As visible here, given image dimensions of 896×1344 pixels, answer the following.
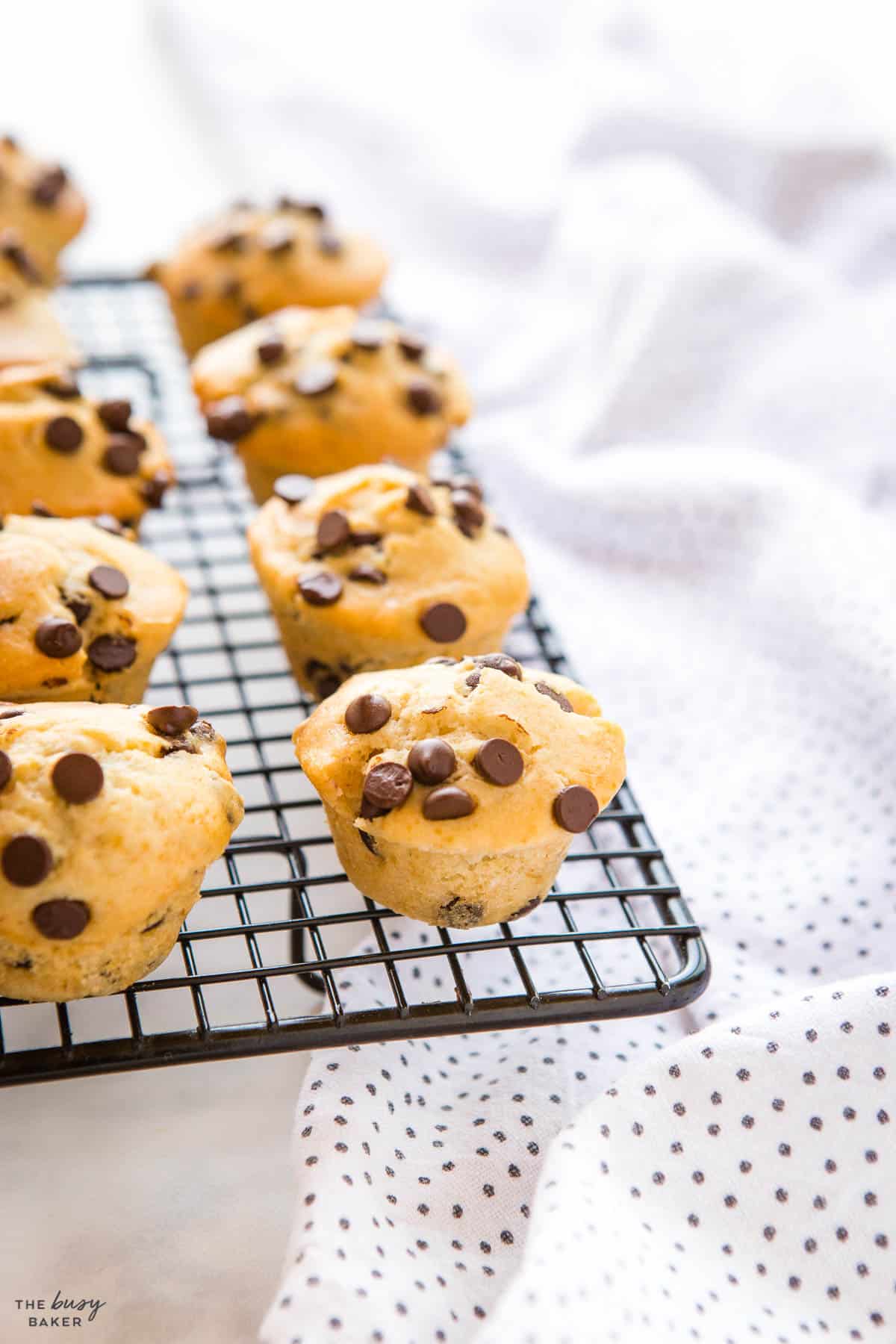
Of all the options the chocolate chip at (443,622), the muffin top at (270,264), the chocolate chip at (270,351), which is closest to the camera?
the chocolate chip at (443,622)

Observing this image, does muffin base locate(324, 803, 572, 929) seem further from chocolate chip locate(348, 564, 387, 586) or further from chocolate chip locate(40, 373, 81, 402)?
chocolate chip locate(40, 373, 81, 402)

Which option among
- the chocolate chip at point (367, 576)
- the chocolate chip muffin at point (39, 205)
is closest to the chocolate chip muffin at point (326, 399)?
the chocolate chip at point (367, 576)

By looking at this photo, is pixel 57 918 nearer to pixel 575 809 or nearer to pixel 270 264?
pixel 575 809

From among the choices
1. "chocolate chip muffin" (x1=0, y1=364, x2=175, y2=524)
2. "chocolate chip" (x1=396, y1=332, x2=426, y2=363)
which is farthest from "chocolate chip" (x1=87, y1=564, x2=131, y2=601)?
"chocolate chip" (x1=396, y1=332, x2=426, y2=363)

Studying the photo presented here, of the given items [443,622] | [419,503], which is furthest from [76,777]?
[419,503]

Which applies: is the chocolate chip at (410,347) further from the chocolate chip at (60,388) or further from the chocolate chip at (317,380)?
the chocolate chip at (60,388)
